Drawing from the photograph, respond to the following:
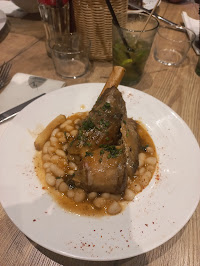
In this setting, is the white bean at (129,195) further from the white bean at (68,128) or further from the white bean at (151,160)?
the white bean at (68,128)

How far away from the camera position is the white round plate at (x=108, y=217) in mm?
1090

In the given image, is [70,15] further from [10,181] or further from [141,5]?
[10,181]

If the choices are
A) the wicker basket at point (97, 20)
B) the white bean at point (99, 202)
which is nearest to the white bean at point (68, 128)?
the white bean at point (99, 202)

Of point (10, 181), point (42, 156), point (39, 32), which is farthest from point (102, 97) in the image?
point (39, 32)

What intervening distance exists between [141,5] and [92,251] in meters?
3.07

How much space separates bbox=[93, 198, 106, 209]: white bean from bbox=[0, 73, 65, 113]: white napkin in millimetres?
1125

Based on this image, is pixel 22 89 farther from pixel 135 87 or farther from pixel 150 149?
pixel 150 149

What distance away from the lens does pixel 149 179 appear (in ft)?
4.70

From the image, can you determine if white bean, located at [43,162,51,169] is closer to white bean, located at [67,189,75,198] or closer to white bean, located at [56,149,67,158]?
white bean, located at [56,149,67,158]

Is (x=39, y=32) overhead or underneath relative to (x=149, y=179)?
overhead

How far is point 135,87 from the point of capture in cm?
237

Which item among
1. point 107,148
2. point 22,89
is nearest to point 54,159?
point 107,148

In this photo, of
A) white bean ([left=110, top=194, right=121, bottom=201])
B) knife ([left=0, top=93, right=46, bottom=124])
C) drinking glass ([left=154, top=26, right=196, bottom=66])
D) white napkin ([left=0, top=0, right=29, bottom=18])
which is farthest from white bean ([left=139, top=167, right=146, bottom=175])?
white napkin ([left=0, top=0, right=29, bottom=18])

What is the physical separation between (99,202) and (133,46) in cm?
147
